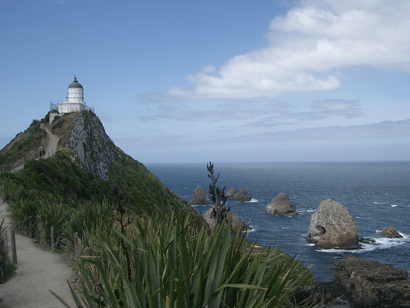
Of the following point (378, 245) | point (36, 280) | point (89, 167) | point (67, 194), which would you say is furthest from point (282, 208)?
point (36, 280)

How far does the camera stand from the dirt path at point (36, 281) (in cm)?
703

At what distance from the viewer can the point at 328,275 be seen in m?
31.0

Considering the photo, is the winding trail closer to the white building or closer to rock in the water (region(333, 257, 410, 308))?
rock in the water (region(333, 257, 410, 308))

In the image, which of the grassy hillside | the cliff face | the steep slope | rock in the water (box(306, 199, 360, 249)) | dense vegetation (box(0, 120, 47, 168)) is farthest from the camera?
the cliff face

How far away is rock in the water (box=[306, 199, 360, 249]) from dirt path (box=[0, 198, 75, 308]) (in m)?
38.3

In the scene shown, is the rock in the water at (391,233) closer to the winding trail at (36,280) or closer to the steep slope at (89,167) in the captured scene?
the steep slope at (89,167)

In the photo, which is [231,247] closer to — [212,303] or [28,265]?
[212,303]

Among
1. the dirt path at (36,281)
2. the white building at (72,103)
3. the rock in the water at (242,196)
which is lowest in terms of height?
the rock in the water at (242,196)

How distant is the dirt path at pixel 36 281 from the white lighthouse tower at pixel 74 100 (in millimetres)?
52271

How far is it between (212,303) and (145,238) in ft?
4.15

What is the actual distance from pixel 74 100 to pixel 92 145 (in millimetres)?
11819

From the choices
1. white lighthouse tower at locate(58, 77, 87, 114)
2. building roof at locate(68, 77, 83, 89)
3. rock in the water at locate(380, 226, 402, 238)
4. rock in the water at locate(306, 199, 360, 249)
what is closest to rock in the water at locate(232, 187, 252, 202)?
rock in the water at locate(306, 199, 360, 249)

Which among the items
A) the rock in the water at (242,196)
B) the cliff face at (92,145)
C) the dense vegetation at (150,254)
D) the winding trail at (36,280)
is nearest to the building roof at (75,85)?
the cliff face at (92,145)

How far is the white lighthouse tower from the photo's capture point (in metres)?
58.9
